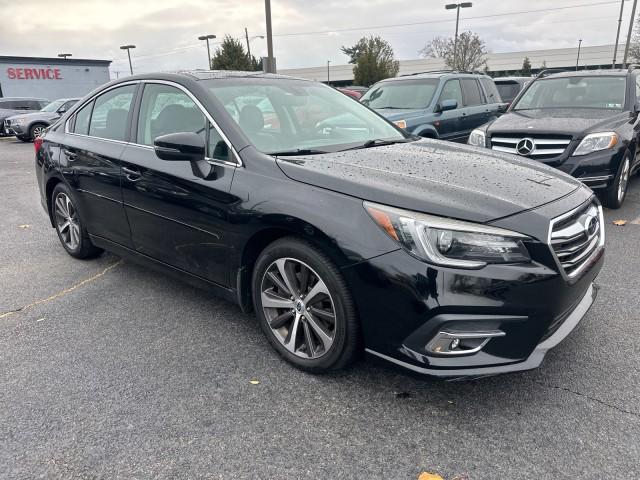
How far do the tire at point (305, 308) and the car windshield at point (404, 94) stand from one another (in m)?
6.42

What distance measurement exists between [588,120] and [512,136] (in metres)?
0.91

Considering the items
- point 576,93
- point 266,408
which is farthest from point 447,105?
point 266,408

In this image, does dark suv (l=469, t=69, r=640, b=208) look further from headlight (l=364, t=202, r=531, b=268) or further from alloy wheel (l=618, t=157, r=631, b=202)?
headlight (l=364, t=202, r=531, b=268)

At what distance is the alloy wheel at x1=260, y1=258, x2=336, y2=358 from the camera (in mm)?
2666

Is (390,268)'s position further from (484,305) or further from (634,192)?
(634,192)

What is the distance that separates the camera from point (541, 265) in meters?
2.30

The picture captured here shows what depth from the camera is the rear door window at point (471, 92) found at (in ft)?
30.7

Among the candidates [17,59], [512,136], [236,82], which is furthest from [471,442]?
[17,59]

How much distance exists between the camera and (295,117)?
138 inches

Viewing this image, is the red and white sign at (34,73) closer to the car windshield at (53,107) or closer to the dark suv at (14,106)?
the dark suv at (14,106)

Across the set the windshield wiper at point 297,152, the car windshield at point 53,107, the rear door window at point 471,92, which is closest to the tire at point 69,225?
the windshield wiper at point 297,152

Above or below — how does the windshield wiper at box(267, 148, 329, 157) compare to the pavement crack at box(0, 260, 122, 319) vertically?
above

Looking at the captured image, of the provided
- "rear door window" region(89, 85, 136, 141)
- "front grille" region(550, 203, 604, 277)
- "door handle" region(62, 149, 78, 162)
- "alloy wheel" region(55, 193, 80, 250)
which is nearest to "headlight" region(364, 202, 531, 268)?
"front grille" region(550, 203, 604, 277)

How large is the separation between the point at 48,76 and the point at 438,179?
4328 centimetres
